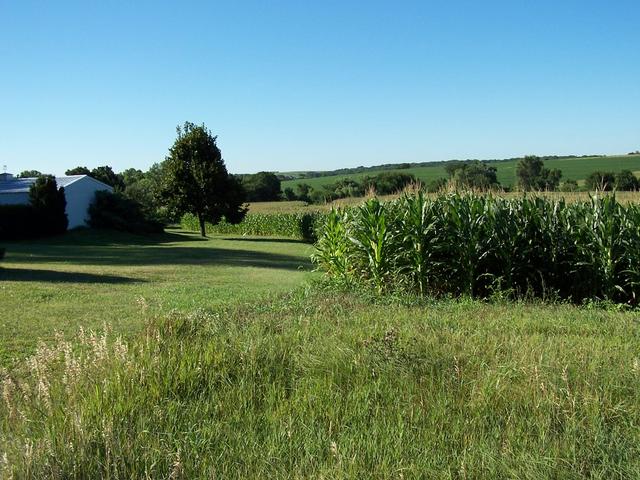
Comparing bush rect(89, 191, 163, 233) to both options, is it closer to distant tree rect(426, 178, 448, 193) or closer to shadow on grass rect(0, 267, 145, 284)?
shadow on grass rect(0, 267, 145, 284)

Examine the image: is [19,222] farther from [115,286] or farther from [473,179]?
[473,179]

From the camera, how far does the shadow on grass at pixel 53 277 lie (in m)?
14.7

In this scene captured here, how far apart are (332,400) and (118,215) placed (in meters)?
42.6

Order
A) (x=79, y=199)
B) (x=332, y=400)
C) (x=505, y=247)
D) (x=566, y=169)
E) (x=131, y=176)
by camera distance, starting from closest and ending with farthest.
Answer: (x=332, y=400), (x=505, y=247), (x=79, y=199), (x=566, y=169), (x=131, y=176)

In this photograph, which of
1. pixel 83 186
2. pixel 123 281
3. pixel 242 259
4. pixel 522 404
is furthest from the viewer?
pixel 83 186

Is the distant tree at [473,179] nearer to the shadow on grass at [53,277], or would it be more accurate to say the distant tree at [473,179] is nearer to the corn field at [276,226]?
the shadow on grass at [53,277]

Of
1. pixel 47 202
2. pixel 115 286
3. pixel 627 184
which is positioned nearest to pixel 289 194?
pixel 47 202

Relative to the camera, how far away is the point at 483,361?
524 cm

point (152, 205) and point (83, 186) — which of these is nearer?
point (83, 186)

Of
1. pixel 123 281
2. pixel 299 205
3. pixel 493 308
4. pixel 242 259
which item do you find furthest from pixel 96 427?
pixel 299 205

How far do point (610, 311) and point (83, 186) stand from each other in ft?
136

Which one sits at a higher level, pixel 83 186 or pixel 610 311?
pixel 83 186

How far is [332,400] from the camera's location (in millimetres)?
4543

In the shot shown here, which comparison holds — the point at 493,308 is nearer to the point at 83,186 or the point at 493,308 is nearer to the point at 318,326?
the point at 318,326
